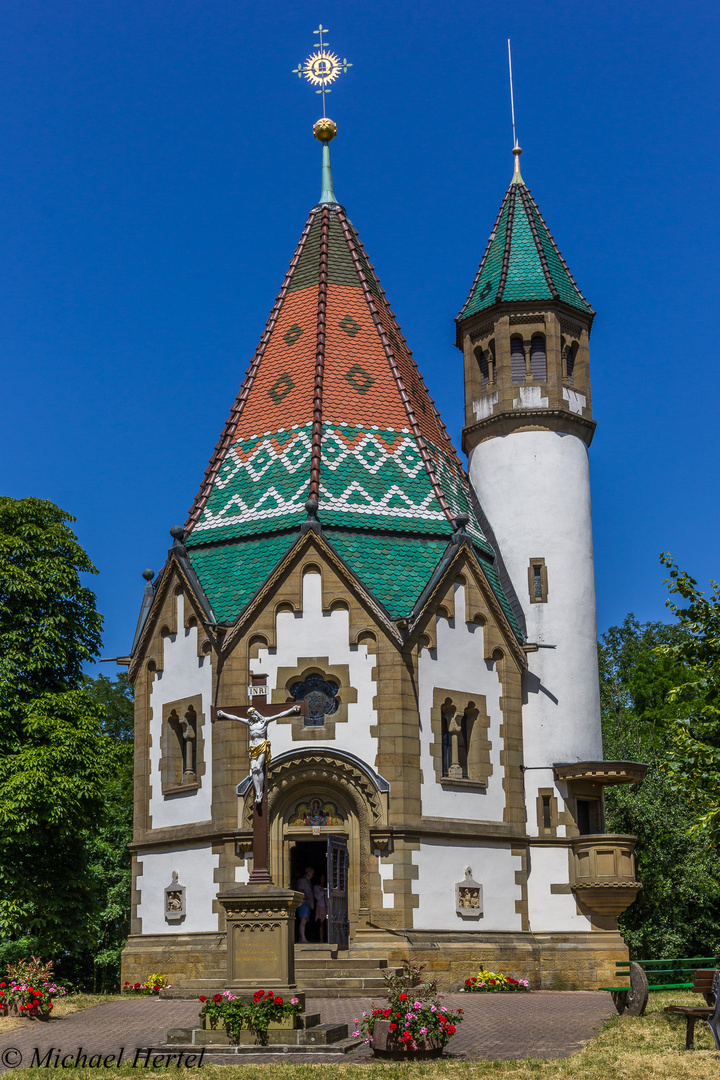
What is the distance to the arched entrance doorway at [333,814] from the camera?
27.2 meters

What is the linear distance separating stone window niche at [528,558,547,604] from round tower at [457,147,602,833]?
0.08 feet

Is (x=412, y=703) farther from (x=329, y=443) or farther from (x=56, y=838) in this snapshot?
(x=56, y=838)

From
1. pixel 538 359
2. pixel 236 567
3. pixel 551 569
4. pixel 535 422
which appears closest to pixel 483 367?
pixel 538 359

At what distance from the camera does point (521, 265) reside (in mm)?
36125

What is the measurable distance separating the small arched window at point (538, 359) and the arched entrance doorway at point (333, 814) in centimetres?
1256

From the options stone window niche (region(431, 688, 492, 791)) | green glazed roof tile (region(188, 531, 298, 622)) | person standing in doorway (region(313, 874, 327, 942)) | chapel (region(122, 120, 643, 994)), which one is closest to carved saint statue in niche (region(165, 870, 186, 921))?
chapel (region(122, 120, 643, 994))

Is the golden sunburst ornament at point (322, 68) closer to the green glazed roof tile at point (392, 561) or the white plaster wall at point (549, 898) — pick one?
the green glazed roof tile at point (392, 561)

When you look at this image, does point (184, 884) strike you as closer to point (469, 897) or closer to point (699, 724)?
point (469, 897)

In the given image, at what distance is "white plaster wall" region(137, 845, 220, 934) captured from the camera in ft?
92.3

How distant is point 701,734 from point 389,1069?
24.4 feet

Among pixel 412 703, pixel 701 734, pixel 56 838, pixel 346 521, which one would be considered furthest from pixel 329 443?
pixel 701 734

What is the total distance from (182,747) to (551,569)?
10262mm

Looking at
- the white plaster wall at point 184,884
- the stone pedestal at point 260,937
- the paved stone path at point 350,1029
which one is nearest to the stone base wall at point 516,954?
the paved stone path at point 350,1029

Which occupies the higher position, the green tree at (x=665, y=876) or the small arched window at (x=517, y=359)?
the small arched window at (x=517, y=359)
